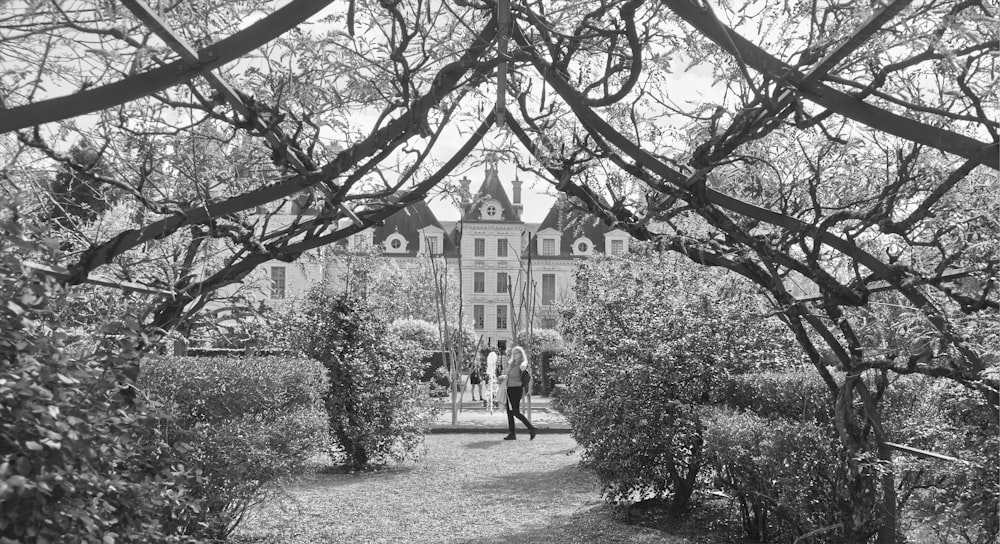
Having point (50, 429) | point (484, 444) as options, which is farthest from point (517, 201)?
point (50, 429)

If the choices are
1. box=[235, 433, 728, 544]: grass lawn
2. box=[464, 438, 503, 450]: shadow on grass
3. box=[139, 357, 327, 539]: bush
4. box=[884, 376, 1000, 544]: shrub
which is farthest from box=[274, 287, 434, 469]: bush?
box=[884, 376, 1000, 544]: shrub

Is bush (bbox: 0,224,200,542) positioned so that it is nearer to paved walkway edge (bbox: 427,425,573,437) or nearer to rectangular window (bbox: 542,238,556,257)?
paved walkway edge (bbox: 427,425,573,437)

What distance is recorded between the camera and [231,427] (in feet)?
19.6

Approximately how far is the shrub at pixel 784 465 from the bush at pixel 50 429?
13.5ft

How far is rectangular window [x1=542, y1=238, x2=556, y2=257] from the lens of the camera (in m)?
57.6

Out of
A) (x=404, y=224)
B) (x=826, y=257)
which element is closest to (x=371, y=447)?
(x=826, y=257)

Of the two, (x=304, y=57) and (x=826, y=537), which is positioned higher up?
(x=304, y=57)

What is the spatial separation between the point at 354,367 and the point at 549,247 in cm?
4720

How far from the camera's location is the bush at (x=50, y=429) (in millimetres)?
2248

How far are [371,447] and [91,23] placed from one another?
804cm

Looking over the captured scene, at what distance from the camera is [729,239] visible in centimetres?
499

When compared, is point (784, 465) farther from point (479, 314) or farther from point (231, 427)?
point (479, 314)

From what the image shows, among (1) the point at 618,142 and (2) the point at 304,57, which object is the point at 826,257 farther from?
(2) the point at 304,57

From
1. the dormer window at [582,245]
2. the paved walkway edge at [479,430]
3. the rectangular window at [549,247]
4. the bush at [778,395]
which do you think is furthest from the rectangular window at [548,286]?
the bush at [778,395]
